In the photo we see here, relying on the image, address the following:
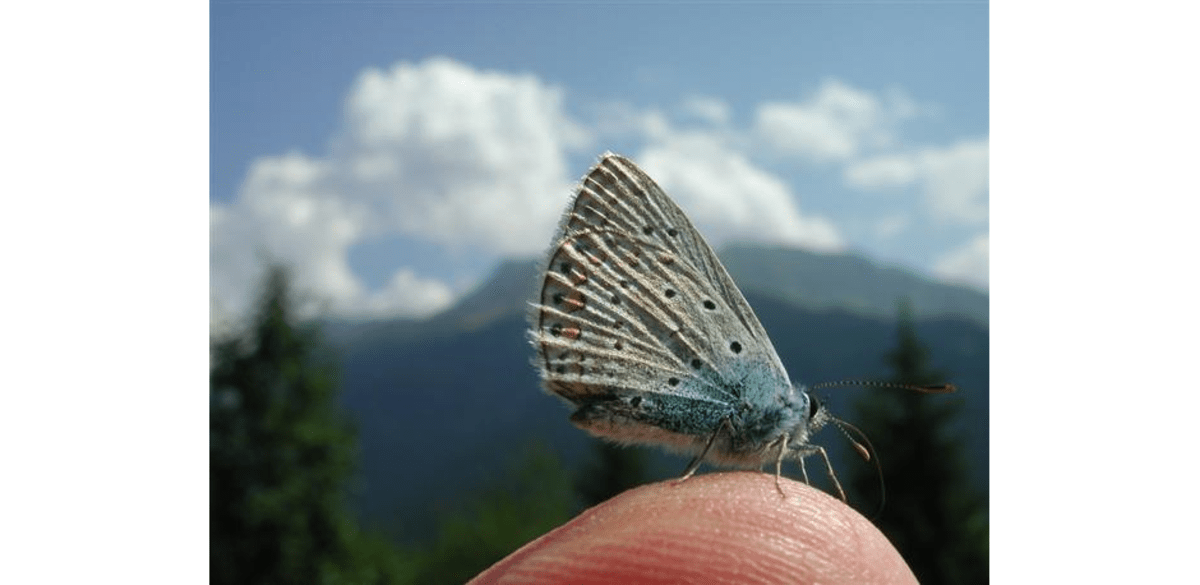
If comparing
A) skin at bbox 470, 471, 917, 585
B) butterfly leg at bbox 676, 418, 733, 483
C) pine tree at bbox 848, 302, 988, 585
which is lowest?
pine tree at bbox 848, 302, 988, 585

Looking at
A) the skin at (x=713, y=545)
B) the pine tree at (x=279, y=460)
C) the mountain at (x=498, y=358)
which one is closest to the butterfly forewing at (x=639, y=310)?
the skin at (x=713, y=545)

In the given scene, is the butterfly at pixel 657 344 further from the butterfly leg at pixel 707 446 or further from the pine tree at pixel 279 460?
the pine tree at pixel 279 460

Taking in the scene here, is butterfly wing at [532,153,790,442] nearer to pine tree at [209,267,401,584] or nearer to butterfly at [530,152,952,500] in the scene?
butterfly at [530,152,952,500]

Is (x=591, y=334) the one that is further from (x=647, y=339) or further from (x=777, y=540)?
(x=777, y=540)

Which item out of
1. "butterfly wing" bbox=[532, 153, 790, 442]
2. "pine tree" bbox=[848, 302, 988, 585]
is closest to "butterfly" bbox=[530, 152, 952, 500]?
"butterfly wing" bbox=[532, 153, 790, 442]

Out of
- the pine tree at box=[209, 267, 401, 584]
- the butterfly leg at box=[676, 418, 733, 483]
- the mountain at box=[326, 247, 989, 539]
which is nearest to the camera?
the butterfly leg at box=[676, 418, 733, 483]

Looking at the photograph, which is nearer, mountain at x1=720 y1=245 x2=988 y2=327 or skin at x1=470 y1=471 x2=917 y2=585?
skin at x1=470 y1=471 x2=917 y2=585

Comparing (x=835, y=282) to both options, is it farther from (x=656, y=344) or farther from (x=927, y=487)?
(x=656, y=344)
